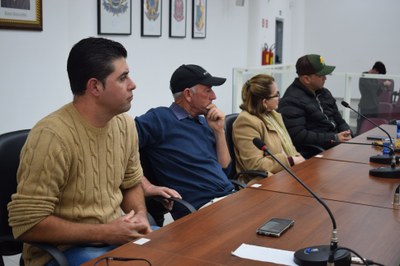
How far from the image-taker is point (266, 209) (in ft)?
7.16

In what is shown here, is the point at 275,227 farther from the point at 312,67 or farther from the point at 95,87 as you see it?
the point at 312,67

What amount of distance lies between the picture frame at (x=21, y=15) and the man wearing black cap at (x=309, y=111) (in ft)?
5.93

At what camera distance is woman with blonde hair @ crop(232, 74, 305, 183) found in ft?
10.5

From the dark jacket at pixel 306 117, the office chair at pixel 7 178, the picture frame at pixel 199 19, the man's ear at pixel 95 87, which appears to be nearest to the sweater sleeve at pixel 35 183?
the office chair at pixel 7 178

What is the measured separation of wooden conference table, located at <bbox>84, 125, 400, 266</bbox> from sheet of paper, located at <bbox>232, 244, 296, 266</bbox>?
0.03 meters

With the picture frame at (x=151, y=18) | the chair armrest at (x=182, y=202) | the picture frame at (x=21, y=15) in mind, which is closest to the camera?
the chair armrest at (x=182, y=202)

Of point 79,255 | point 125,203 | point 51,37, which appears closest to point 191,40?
point 51,37

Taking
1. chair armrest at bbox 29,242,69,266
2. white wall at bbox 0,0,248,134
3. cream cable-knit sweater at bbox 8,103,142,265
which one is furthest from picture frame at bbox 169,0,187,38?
chair armrest at bbox 29,242,69,266

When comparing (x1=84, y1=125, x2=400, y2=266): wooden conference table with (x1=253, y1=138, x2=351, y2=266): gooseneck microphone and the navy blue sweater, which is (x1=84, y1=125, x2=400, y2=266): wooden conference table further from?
the navy blue sweater

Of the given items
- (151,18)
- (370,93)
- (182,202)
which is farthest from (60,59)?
(370,93)

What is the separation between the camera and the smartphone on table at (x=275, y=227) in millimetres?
1871

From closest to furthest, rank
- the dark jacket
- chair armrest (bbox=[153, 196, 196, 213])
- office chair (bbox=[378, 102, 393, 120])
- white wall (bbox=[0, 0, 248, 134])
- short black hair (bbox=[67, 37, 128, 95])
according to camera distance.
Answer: short black hair (bbox=[67, 37, 128, 95]) < chair armrest (bbox=[153, 196, 196, 213]) < white wall (bbox=[0, 0, 248, 134]) < the dark jacket < office chair (bbox=[378, 102, 393, 120])

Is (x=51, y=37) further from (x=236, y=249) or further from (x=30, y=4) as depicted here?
(x=236, y=249)

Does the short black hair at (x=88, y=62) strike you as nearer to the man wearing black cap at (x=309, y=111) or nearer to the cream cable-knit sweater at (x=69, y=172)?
the cream cable-knit sweater at (x=69, y=172)
